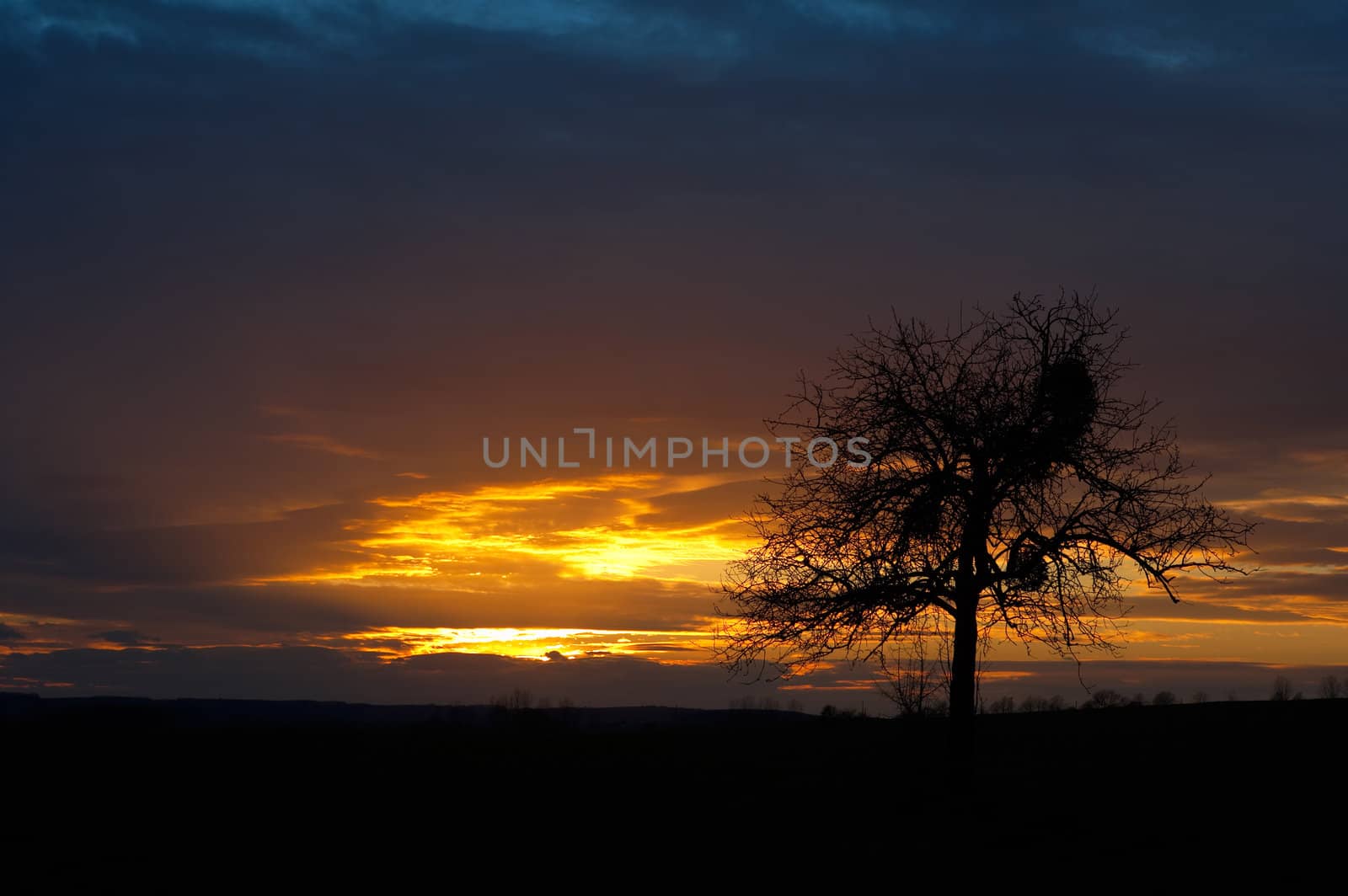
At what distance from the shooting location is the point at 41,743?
31906mm

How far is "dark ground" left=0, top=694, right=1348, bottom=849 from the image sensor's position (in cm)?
1884

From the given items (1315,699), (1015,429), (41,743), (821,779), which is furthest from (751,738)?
(41,743)

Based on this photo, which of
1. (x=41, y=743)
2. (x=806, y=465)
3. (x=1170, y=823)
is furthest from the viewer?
(x=41, y=743)

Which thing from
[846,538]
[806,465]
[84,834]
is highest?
[806,465]

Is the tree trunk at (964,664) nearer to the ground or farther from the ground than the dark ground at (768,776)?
farther from the ground

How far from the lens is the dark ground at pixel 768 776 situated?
61.8 ft

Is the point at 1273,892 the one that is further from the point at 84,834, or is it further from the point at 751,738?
the point at 84,834

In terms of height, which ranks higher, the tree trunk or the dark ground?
the tree trunk

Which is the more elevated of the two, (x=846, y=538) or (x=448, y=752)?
(x=846, y=538)

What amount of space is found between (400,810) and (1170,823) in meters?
14.5

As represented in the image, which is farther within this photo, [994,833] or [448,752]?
[448,752]

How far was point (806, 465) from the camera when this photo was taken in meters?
22.3

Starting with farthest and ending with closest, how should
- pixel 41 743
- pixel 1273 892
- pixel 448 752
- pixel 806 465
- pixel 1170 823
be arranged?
1. pixel 41 743
2. pixel 448 752
3. pixel 806 465
4. pixel 1170 823
5. pixel 1273 892

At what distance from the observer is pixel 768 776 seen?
930 inches
